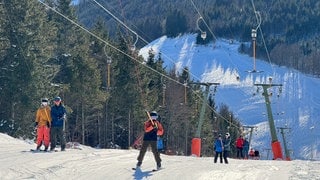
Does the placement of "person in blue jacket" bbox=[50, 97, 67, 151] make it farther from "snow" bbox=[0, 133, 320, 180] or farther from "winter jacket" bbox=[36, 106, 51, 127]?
"snow" bbox=[0, 133, 320, 180]

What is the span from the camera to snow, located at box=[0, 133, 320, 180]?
16.2 meters

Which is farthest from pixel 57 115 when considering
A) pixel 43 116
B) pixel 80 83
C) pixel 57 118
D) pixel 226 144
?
pixel 80 83

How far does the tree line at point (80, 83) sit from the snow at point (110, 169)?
14571 mm

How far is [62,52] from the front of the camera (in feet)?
201

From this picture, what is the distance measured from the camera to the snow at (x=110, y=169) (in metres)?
16.2

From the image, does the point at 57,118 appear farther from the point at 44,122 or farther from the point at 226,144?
the point at 226,144

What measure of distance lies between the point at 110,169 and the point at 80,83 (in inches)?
1537

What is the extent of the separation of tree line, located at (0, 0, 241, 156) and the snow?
1457 cm

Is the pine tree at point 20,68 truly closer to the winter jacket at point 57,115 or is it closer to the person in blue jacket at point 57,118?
the person in blue jacket at point 57,118

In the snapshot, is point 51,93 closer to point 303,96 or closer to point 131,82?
point 131,82

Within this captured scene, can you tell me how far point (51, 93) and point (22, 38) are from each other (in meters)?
4.84

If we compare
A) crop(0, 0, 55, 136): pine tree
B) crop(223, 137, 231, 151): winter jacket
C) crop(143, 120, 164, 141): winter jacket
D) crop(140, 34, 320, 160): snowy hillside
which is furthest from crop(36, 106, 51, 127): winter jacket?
crop(140, 34, 320, 160): snowy hillside

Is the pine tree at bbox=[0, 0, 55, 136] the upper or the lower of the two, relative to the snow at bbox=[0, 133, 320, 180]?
upper

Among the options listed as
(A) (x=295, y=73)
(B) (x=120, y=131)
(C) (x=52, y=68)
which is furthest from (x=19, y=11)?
(A) (x=295, y=73)
